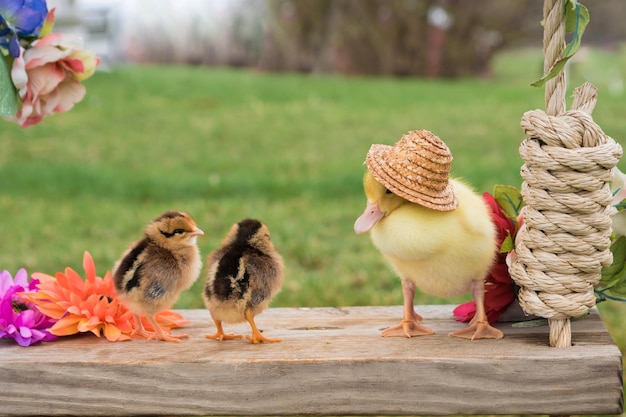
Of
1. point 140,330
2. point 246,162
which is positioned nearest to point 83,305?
point 140,330

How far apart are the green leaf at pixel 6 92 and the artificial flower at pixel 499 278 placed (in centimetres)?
130

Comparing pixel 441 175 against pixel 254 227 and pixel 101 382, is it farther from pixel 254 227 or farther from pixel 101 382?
pixel 101 382

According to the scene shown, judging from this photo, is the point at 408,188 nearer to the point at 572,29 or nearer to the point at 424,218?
the point at 424,218

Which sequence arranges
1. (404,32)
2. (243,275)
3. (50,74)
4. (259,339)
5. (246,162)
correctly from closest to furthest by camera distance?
(243,275), (259,339), (50,74), (246,162), (404,32)

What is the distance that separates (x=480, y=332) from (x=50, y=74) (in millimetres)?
1379

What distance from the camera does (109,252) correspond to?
518cm

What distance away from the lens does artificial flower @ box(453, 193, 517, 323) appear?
7.18 ft

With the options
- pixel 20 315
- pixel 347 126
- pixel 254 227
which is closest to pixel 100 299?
pixel 20 315

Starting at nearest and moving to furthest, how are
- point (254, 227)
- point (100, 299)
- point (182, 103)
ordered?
point (254, 227) → point (100, 299) → point (182, 103)

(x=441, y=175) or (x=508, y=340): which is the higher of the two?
(x=441, y=175)

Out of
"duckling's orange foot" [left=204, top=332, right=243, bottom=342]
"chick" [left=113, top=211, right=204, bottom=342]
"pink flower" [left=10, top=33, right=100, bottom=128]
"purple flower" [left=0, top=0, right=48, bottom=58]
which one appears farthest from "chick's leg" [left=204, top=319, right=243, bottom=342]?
"purple flower" [left=0, top=0, right=48, bottom=58]

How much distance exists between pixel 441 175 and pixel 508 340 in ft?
1.53

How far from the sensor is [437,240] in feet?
6.47

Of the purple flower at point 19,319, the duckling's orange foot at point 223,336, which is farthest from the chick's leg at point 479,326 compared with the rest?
the purple flower at point 19,319
